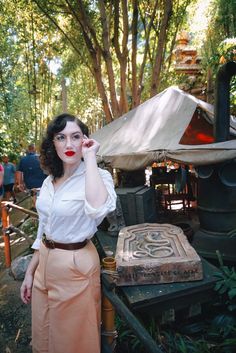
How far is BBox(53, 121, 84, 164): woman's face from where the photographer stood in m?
1.75

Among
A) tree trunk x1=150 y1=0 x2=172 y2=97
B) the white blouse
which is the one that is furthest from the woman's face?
tree trunk x1=150 y1=0 x2=172 y2=97

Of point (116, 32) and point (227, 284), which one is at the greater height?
point (116, 32)

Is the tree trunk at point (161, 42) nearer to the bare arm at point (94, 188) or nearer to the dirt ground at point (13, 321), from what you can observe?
the dirt ground at point (13, 321)

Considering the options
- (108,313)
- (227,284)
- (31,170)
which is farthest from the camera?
(31,170)

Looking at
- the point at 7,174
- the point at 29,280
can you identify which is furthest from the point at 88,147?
the point at 7,174

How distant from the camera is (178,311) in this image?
3.02 m

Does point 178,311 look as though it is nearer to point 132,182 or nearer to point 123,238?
point 123,238

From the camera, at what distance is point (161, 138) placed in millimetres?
4812

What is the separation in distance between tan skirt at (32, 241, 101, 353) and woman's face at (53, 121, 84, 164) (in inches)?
21.4

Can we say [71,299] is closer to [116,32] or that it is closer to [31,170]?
[31,170]

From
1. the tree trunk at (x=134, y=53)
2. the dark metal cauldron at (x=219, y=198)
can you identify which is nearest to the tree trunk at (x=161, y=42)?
the tree trunk at (x=134, y=53)

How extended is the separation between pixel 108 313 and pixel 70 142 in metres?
1.09

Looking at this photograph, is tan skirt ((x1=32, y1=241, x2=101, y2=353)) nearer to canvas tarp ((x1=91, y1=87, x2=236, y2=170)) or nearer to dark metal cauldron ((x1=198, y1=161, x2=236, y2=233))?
canvas tarp ((x1=91, y1=87, x2=236, y2=170))

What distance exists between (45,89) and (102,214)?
56.6 ft
